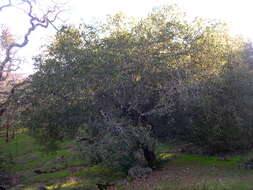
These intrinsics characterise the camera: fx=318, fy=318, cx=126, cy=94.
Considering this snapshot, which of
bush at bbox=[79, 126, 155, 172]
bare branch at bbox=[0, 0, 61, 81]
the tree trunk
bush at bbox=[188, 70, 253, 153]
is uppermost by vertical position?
bare branch at bbox=[0, 0, 61, 81]

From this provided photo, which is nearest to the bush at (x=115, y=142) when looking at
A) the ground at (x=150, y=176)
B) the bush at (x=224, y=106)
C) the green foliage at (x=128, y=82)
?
the green foliage at (x=128, y=82)

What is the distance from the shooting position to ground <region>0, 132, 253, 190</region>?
1512cm

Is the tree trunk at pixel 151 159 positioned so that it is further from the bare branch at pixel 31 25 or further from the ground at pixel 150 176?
the bare branch at pixel 31 25

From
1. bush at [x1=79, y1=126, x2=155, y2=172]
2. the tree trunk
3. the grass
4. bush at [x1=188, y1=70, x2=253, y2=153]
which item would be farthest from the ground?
bush at [x1=188, y1=70, x2=253, y2=153]

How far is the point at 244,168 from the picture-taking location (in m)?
20.1

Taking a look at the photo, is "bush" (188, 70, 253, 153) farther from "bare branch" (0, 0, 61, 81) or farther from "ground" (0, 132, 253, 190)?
"bare branch" (0, 0, 61, 81)

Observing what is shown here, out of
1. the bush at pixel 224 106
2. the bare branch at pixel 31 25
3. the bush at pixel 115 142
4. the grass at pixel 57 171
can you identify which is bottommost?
the grass at pixel 57 171

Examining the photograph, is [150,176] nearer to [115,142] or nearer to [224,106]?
[115,142]

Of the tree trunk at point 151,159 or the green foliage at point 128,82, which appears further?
the tree trunk at point 151,159

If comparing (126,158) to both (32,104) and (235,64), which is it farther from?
(235,64)

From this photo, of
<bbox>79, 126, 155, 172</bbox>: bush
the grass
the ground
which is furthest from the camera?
the grass

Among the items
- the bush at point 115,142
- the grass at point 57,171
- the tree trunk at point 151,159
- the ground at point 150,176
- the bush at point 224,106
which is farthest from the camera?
the grass at point 57,171

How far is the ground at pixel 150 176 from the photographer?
15.1m

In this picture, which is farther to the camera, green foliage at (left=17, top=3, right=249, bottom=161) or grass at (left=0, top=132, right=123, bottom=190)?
grass at (left=0, top=132, right=123, bottom=190)
